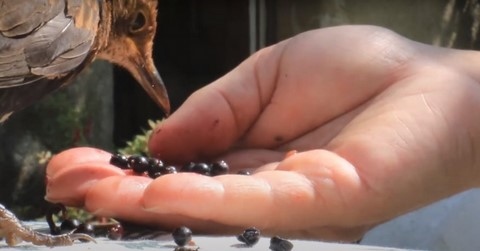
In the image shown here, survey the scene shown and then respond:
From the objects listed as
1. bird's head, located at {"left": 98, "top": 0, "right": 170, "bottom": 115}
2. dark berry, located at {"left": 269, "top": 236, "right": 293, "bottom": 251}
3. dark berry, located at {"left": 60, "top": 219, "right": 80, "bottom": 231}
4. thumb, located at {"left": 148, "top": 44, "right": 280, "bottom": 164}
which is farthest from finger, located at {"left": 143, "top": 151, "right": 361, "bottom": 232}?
bird's head, located at {"left": 98, "top": 0, "right": 170, "bottom": 115}

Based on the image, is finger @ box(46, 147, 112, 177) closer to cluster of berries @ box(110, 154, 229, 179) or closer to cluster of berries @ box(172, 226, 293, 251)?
cluster of berries @ box(110, 154, 229, 179)

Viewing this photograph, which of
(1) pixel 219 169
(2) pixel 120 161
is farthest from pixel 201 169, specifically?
(2) pixel 120 161

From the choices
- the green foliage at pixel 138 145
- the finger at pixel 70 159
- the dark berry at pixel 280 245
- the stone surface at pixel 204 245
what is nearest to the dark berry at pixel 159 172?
the finger at pixel 70 159

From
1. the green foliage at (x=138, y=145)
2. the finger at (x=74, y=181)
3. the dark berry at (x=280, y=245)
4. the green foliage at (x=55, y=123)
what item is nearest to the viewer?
the dark berry at (x=280, y=245)

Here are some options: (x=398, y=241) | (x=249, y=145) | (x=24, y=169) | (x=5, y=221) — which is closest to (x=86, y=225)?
(x=5, y=221)

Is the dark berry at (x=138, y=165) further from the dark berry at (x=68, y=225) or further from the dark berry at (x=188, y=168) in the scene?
the dark berry at (x=68, y=225)

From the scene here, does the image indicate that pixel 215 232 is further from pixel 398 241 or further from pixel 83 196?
pixel 398 241

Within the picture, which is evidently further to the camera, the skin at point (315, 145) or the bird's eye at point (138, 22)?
the bird's eye at point (138, 22)
